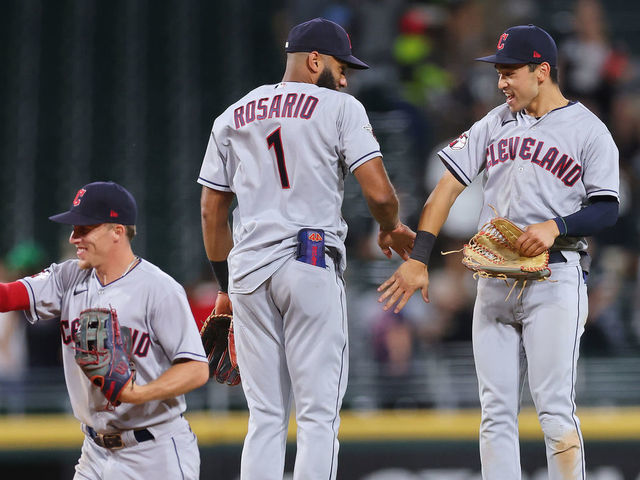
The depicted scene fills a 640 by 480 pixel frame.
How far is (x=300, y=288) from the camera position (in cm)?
382

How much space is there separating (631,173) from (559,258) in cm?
502

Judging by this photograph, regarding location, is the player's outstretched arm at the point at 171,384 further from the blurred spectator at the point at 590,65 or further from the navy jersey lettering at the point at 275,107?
the blurred spectator at the point at 590,65

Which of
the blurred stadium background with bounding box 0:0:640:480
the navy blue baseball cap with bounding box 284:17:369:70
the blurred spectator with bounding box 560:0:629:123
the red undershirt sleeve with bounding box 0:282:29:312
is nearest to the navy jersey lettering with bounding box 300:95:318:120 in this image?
the navy blue baseball cap with bounding box 284:17:369:70

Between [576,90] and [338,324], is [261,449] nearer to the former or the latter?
[338,324]

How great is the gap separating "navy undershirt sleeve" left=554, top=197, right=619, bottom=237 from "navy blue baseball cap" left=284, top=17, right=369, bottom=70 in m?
0.96

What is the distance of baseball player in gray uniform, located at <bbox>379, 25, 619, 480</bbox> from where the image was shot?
155 inches

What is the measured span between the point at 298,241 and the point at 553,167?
102 cm

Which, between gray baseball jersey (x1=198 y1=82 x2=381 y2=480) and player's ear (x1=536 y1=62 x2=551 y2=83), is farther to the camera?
player's ear (x1=536 y1=62 x2=551 y2=83)

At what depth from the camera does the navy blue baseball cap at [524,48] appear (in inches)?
158

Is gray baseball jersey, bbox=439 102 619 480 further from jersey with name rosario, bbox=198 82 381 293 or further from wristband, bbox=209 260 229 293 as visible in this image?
wristband, bbox=209 260 229 293

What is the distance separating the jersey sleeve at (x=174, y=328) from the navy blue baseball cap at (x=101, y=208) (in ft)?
1.13

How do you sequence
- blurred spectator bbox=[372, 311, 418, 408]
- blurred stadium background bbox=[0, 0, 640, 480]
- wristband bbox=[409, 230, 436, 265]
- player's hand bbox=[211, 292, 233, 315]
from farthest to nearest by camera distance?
blurred spectator bbox=[372, 311, 418, 408] → blurred stadium background bbox=[0, 0, 640, 480] → player's hand bbox=[211, 292, 233, 315] → wristband bbox=[409, 230, 436, 265]

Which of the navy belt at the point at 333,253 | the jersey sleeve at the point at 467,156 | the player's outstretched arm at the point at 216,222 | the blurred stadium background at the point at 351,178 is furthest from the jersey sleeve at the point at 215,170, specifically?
the blurred stadium background at the point at 351,178

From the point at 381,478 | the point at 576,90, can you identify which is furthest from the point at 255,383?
the point at 576,90
